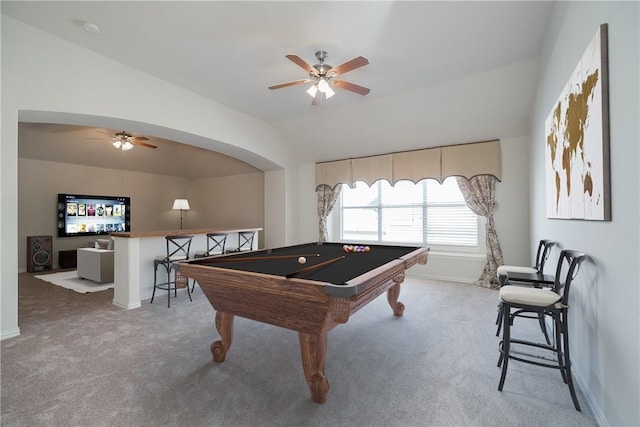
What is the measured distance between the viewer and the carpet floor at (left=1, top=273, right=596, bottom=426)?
171 cm

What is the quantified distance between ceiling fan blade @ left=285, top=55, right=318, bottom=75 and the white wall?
2.09 metres

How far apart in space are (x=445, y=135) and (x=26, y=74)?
5.54 m

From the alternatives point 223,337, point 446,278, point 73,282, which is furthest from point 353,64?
point 73,282

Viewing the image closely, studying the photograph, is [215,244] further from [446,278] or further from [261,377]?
[446,278]

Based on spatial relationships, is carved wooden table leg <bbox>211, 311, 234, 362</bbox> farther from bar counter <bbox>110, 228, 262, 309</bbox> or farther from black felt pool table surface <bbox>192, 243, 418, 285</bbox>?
bar counter <bbox>110, 228, 262, 309</bbox>

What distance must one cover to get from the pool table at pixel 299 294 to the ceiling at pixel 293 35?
7.53 feet

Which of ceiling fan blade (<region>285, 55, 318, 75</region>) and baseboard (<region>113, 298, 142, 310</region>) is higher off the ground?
ceiling fan blade (<region>285, 55, 318, 75</region>)

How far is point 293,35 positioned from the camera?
9.95ft

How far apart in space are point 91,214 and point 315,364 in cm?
787

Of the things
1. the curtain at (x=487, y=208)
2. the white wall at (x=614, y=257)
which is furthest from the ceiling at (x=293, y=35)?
the curtain at (x=487, y=208)

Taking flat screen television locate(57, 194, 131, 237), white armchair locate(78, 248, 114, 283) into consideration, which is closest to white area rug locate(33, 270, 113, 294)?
white armchair locate(78, 248, 114, 283)

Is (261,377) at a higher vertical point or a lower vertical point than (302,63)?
lower

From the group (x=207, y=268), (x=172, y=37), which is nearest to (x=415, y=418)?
(x=207, y=268)

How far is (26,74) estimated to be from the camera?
2914 mm
